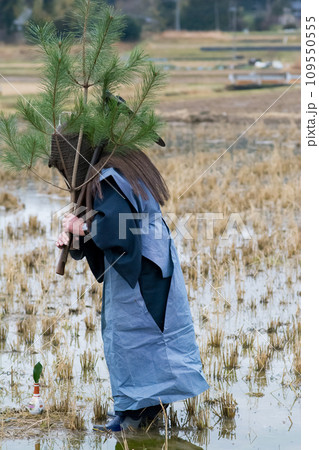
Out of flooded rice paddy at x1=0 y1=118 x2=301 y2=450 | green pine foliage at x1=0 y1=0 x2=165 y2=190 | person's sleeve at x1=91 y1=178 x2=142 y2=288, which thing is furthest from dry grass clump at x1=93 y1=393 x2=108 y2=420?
green pine foliage at x1=0 y1=0 x2=165 y2=190

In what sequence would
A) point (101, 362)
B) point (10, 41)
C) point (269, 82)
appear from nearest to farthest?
point (101, 362), point (269, 82), point (10, 41)

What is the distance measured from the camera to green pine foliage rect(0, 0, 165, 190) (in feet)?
13.6

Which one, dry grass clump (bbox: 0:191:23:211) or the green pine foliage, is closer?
the green pine foliage

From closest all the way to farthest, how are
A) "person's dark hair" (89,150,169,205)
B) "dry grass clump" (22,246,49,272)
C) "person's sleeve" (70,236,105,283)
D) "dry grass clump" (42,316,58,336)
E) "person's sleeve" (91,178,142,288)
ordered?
"person's sleeve" (91,178,142,288) → "person's dark hair" (89,150,169,205) → "person's sleeve" (70,236,105,283) → "dry grass clump" (42,316,58,336) → "dry grass clump" (22,246,49,272)

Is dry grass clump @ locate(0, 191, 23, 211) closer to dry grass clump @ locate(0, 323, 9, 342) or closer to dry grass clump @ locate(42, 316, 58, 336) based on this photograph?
dry grass clump @ locate(42, 316, 58, 336)

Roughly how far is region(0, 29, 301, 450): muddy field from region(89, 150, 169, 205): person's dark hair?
117 cm

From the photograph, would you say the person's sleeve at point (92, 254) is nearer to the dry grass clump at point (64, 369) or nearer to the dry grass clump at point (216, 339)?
the dry grass clump at point (64, 369)

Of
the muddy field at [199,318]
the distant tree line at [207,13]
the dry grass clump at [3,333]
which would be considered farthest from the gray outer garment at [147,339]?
the distant tree line at [207,13]

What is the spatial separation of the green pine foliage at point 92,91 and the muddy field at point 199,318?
143 centimetres

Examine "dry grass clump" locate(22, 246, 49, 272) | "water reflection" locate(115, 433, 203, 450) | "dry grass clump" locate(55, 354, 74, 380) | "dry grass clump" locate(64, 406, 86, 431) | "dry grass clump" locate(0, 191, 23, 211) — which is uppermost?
"dry grass clump" locate(0, 191, 23, 211)

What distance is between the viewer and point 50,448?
4.22 m
